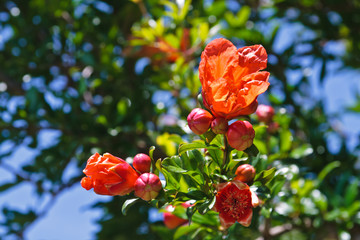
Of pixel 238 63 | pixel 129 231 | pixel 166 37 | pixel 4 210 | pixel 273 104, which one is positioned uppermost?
pixel 238 63

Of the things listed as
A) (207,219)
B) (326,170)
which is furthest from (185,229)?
(326,170)

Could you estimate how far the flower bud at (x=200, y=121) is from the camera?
2.49 feet

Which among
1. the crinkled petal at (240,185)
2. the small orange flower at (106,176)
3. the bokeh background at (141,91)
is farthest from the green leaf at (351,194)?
the small orange flower at (106,176)

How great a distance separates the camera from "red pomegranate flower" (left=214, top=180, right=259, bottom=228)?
0.78 metres

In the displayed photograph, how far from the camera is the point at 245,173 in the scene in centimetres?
80

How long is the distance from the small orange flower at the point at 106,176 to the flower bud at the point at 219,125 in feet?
0.68

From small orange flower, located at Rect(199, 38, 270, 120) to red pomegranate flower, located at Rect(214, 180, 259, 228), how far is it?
0.49 ft

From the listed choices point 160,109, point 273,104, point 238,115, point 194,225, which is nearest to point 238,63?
point 238,115

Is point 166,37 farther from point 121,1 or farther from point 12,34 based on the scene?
point 12,34

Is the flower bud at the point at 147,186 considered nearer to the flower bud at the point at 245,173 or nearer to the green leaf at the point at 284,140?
the flower bud at the point at 245,173

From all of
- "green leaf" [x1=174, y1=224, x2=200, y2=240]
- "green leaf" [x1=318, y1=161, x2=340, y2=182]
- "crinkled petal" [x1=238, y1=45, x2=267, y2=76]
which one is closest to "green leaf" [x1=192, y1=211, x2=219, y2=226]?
"green leaf" [x1=174, y1=224, x2=200, y2=240]

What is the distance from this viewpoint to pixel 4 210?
A: 2.03 meters

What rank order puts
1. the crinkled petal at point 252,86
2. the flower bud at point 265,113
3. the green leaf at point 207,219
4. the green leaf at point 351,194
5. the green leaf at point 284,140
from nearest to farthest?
the crinkled petal at point 252,86, the green leaf at point 207,219, the flower bud at point 265,113, the green leaf at point 284,140, the green leaf at point 351,194

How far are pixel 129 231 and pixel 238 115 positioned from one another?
128cm
